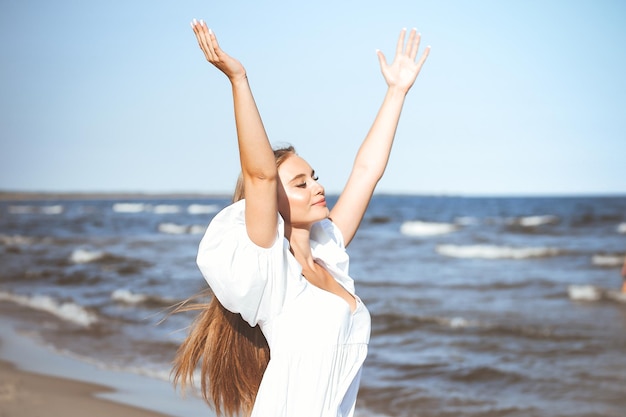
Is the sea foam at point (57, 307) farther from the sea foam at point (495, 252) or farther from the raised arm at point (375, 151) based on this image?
the sea foam at point (495, 252)

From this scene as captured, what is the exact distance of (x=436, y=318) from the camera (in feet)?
35.3

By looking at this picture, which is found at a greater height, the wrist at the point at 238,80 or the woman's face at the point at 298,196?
the wrist at the point at 238,80

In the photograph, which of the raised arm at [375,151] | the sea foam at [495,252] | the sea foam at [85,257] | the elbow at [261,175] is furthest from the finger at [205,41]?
the sea foam at [495,252]

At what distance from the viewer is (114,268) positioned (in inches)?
692

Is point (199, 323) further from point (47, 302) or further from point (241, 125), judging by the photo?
point (47, 302)

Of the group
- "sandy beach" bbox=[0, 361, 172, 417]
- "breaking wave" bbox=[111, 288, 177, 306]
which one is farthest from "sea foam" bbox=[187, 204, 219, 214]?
"sandy beach" bbox=[0, 361, 172, 417]

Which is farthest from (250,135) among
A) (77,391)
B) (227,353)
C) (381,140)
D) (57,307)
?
(57,307)

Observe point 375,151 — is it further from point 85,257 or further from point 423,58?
point 85,257

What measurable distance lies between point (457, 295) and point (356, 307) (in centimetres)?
1067

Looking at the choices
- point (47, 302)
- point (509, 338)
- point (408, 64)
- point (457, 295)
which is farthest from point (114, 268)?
point (408, 64)

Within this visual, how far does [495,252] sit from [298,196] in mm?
20335

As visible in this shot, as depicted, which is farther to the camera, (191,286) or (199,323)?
(191,286)

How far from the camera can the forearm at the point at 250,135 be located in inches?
99.4

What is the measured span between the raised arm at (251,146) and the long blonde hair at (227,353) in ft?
2.21
